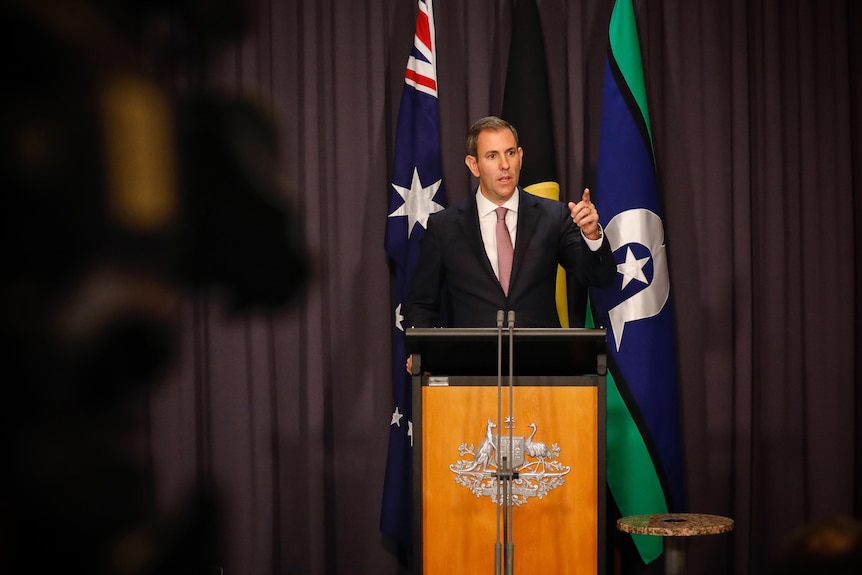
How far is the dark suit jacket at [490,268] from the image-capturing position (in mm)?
3566

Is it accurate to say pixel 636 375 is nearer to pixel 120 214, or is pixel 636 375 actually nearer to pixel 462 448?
pixel 462 448

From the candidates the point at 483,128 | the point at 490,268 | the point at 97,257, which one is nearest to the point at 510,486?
the point at 490,268

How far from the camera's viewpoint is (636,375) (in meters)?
4.01

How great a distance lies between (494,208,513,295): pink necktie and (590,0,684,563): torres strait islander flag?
0.59m

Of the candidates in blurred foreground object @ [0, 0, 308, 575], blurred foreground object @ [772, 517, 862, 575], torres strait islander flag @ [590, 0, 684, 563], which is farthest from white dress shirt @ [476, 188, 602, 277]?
blurred foreground object @ [0, 0, 308, 575]

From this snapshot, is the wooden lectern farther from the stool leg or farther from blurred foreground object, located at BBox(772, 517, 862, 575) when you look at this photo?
blurred foreground object, located at BBox(772, 517, 862, 575)

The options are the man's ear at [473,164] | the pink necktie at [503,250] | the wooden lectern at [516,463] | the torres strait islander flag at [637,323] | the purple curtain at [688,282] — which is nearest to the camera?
the wooden lectern at [516,463]

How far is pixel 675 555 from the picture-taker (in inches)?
138

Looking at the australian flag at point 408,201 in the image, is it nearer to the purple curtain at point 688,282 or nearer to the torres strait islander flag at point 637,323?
the purple curtain at point 688,282

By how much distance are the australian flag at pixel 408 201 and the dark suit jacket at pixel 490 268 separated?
1.40 ft

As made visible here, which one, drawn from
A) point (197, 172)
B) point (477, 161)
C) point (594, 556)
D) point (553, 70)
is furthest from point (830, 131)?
point (197, 172)

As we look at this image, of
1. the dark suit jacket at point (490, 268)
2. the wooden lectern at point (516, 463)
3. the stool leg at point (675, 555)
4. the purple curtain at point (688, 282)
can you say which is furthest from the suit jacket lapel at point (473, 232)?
the stool leg at point (675, 555)

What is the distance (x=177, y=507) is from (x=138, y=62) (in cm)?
7

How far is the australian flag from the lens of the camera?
164 inches
